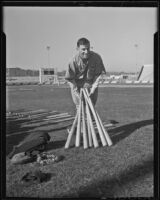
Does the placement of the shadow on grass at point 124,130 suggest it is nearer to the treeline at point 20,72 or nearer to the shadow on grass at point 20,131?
the shadow on grass at point 20,131

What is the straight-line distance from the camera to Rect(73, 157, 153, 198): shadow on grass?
97.3 inches

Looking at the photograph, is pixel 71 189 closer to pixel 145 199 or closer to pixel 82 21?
pixel 145 199

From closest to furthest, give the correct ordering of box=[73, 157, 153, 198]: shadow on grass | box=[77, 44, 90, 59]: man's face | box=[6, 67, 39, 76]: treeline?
box=[73, 157, 153, 198]: shadow on grass → box=[6, 67, 39, 76]: treeline → box=[77, 44, 90, 59]: man's face

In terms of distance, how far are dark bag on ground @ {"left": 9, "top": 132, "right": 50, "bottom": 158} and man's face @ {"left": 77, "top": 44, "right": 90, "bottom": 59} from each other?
3.76ft

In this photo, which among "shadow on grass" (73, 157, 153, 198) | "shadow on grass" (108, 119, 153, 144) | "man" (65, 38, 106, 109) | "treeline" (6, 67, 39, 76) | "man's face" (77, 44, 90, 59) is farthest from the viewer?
"shadow on grass" (108, 119, 153, 144)

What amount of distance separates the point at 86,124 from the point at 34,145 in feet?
2.50

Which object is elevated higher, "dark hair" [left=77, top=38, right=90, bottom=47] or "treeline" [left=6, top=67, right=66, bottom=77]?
"dark hair" [left=77, top=38, right=90, bottom=47]

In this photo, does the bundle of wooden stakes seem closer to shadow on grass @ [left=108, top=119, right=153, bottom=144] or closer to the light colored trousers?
the light colored trousers

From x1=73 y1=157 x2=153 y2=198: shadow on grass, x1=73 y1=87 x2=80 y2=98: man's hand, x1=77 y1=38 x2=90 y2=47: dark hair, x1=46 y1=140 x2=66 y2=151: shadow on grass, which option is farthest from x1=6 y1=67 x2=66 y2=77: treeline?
x1=73 y1=157 x2=153 y2=198: shadow on grass

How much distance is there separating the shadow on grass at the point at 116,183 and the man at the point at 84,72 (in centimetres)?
105

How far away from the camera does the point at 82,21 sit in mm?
2641

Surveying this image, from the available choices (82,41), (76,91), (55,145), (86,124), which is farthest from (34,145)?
(82,41)

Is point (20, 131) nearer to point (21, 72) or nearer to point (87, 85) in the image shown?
point (21, 72)

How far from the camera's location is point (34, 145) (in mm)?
3041
